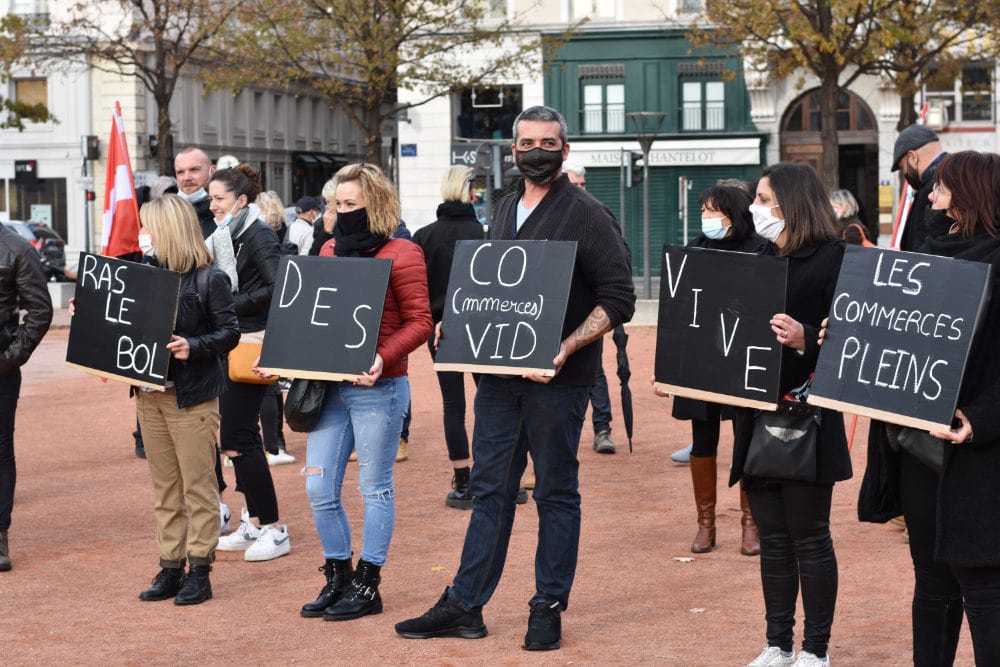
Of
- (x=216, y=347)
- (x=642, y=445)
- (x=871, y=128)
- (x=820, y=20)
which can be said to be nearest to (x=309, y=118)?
(x=871, y=128)

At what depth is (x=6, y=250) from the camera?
7.70 m

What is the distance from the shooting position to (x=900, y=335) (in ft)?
15.6

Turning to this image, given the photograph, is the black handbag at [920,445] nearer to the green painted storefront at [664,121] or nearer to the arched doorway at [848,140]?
the green painted storefront at [664,121]

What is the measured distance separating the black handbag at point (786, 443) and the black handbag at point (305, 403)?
191cm

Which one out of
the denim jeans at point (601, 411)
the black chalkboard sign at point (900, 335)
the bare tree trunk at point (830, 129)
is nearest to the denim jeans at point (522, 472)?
the black chalkboard sign at point (900, 335)

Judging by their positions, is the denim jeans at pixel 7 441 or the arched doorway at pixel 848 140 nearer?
the denim jeans at pixel 7 441

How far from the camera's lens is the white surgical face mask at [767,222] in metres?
5.62

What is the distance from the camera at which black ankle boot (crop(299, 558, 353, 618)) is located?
662 cm

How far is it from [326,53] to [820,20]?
10918mm

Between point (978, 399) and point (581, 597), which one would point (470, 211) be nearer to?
point (581, 597)

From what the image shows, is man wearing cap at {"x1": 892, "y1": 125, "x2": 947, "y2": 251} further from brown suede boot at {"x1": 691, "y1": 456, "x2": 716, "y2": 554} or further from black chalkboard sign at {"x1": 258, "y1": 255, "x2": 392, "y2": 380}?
black chalkboard sign at {"x1": 258, "y1": 255, "x2": 392, "y2": 380}

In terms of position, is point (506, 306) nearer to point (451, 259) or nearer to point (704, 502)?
point (704, 502)

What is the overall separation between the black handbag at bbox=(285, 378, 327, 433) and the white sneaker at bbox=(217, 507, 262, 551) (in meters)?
1.92

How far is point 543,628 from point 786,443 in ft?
4.24
